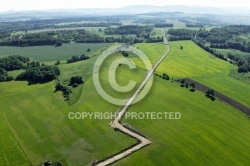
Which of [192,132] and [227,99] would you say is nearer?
[192,132]

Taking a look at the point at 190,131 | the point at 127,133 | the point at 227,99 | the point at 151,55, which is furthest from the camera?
the point at 151,55

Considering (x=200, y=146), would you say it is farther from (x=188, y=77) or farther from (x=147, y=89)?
(x=188, y=77)

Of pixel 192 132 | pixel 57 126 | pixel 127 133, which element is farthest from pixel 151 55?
pixel 57 126

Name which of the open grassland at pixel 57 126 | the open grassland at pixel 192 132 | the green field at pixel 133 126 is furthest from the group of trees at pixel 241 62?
the open grassland at pixel 57 126

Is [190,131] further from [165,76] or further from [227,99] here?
A: [165,76]

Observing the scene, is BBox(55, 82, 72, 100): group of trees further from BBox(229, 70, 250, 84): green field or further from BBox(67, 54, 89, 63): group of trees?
BBox(229, 70, 250, 84): green field

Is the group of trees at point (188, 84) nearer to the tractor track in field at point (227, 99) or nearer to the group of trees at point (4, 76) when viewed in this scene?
the tractor track in field at point (227, 99)

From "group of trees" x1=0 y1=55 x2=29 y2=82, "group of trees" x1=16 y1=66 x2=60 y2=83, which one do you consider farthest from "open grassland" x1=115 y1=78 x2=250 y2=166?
"group of trees" x1=0 y1=55 x2=29 y2=82
